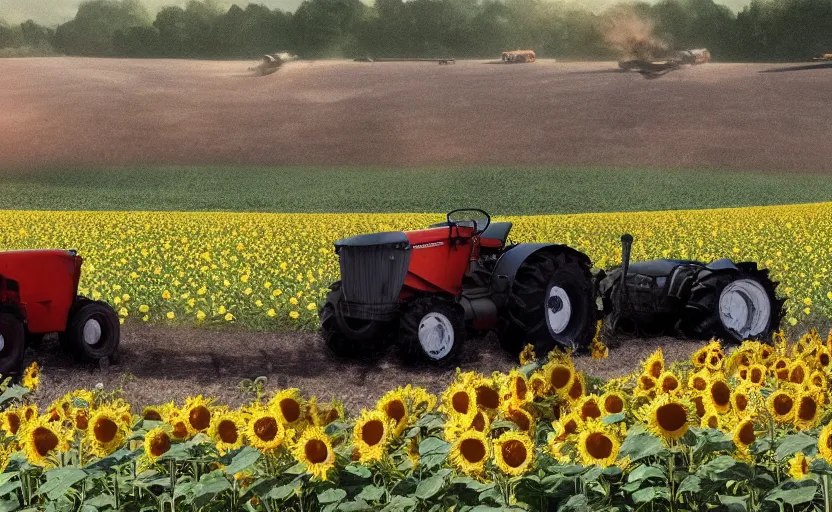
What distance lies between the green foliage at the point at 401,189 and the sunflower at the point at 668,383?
2902cm

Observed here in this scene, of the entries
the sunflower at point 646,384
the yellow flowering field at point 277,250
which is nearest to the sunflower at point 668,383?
the sunflower at point 646,384

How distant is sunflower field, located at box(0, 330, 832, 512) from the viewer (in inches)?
150

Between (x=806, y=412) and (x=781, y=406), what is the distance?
3.7 inches

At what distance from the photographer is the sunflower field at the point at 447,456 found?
380cm

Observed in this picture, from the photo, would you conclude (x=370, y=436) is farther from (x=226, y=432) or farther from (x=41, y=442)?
(x=41, y=442)

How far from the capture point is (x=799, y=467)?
12.2 ft

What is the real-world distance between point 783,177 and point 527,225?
21.4 meters

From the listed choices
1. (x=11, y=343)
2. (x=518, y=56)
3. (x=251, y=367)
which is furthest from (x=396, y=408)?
(x=518, y=56)

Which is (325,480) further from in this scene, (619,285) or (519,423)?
(619,285)

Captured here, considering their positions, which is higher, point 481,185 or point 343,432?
point 343,432

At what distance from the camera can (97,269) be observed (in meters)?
13.7

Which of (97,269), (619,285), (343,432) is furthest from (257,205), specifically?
(343,432)

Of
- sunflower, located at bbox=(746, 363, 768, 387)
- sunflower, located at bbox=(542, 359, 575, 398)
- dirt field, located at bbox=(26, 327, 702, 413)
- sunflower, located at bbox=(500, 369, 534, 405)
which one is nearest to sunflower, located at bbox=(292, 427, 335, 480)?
sunflower, located at bbox=(500, 369, 534, 405)

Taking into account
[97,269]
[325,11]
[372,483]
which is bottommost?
[97,269]
